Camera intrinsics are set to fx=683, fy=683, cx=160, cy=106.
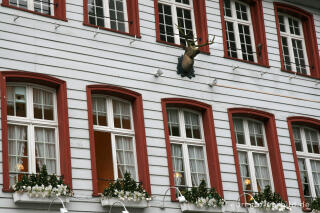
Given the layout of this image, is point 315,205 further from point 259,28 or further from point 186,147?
point 259,28

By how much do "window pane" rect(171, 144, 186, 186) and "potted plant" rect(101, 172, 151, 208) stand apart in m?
1.47

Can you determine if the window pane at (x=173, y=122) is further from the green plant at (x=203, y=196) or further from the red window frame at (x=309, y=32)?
the red window frame at (x=309, y=32)

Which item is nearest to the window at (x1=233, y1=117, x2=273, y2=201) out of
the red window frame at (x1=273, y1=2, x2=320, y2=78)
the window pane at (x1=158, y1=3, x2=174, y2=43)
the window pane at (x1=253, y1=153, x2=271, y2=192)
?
the window pane at (x1=253, y1=153, x2=271, y2=192)

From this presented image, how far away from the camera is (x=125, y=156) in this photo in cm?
1650

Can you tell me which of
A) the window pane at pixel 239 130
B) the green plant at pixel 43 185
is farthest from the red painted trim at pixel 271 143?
the green plant at pixel 43 185

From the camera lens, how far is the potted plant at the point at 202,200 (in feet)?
53.6

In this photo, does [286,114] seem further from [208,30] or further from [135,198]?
[135,198]

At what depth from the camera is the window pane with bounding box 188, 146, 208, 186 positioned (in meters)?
17.4

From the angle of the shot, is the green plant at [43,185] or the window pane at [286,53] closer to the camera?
the green plant at [43,185]

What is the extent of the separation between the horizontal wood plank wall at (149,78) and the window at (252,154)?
489mm

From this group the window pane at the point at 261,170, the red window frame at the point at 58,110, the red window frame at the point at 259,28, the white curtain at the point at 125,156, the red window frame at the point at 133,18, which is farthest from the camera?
the red window frame at the point at 259,28

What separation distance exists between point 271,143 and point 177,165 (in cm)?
325

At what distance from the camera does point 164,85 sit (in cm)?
1759

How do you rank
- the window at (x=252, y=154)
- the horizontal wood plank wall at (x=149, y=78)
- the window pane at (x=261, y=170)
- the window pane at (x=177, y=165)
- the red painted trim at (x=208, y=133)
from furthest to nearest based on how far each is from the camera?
the window pane at (x=261, y=170)
the window at (x=252, y=154)
the red painted trim at (x=208, y=133)
the window pane at (x=177, y=165)
the horizontal wood plank wall at (x=149, y=78)
